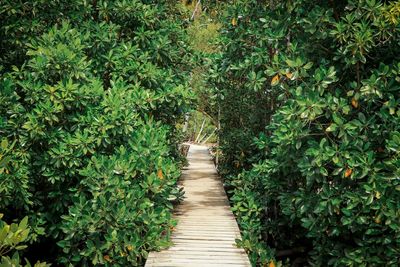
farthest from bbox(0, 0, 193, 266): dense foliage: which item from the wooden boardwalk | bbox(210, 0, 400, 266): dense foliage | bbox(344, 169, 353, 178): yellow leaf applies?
bbox(344, 169, 353, 178): yellow leaf

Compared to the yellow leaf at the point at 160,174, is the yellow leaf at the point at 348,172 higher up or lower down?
higher up

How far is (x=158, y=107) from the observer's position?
7281 mm

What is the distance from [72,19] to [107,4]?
73 centimetres

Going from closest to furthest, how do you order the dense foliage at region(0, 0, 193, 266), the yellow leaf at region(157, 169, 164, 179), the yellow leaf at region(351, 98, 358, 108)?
the yellow leaf at region(351, 98, 358, 108), the dense foliage at region(0, 0, 193, 266), the yellow leaf at region(157, 169, 164, 179)

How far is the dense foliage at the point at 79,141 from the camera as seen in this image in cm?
529

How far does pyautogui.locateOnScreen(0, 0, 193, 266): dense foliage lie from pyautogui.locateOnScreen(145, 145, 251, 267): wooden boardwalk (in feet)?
0.82

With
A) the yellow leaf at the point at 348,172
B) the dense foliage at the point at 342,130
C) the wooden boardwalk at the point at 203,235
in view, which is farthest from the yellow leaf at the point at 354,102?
the wooden boardwalk at the point at 203,235

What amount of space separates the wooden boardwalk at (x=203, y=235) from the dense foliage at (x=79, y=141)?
0.82 ft

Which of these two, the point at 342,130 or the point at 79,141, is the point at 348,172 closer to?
the point at 342,130

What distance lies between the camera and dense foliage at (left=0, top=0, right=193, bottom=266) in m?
5.29

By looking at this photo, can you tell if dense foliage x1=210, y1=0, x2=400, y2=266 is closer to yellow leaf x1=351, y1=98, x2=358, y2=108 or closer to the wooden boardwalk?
yellow leaf x1=351, y1=98, x2=358, y2=108

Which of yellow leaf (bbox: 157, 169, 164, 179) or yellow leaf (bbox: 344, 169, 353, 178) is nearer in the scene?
yellow leaf (bbox: 344, 169, 353, 178)

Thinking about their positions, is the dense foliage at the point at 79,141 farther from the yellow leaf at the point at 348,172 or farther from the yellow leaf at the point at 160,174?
the yellow leaf at the point at 348,172

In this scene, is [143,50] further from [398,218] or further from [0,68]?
[398,218]
